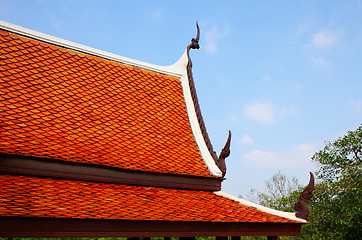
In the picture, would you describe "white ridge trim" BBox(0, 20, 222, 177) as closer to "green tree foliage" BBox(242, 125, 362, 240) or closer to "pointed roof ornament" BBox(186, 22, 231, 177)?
"pointed roof ornament" BBox(186, 22, 231, 177)

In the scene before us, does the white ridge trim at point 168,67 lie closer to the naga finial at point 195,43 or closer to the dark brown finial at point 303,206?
the naga finial at point 195,43

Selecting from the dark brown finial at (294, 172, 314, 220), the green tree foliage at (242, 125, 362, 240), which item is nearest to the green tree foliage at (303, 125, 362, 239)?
the green tree foliage at (242, 125, 362, 240)

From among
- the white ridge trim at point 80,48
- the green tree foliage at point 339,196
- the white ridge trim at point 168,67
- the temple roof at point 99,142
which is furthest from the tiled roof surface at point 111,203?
the green tree foliage at point 339,196

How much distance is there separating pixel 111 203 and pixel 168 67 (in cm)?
526

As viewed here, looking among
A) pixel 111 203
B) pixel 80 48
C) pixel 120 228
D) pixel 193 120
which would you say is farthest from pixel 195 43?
pixel 120 228

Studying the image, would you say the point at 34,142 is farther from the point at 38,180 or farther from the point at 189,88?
the point at 189,88

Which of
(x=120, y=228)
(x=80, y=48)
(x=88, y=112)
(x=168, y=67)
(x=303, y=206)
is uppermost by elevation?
(x=168, y=67)

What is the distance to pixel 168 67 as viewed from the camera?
9.92 m

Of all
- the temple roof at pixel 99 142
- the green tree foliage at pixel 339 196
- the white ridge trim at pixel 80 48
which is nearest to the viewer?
the temple roof at pixel 99 142

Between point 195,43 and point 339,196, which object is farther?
point 339,196

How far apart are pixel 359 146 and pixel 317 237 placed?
4.37 meters

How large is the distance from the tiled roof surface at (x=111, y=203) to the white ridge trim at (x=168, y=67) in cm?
122

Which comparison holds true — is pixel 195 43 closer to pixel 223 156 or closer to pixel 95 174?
pixel 223 156

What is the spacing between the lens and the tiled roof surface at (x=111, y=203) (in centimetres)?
473
